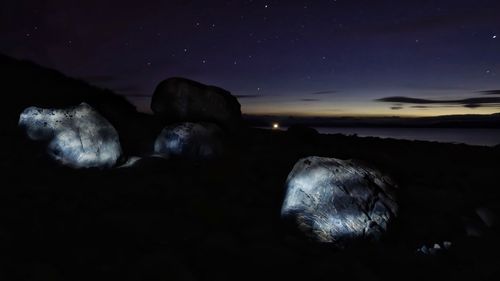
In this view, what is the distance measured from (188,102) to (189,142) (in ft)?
4.25

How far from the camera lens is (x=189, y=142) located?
7.75 metres

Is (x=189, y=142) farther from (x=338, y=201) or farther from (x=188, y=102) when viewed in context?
(x=338, y=201)

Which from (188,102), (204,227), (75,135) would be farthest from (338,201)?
(188,102)

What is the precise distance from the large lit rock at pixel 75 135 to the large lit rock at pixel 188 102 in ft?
5.96

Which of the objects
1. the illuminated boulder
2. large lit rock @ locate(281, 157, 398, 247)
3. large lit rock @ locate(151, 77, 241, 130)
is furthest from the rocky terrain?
large lit rock @ locate(151, 77, 241, 130)

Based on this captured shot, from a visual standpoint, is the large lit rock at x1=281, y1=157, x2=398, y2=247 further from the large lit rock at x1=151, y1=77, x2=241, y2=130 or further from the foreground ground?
the large lit rock at x1=151, y1=77, x2=241, y2=130

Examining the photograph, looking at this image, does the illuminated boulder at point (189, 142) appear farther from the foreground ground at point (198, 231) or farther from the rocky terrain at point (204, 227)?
the foreground ground at point (198, 231)

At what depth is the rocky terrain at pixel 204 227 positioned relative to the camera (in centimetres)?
294

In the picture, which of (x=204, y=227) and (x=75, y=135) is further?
(x=75, y=135)

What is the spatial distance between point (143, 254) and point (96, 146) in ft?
13.9

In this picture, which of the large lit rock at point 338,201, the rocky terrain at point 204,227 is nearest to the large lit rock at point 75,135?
the rocky terrain at point 204,227

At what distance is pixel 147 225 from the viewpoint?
381cm

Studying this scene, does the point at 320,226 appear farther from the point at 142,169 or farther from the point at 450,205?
the point at 142,169

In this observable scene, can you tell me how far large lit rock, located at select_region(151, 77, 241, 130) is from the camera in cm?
860
